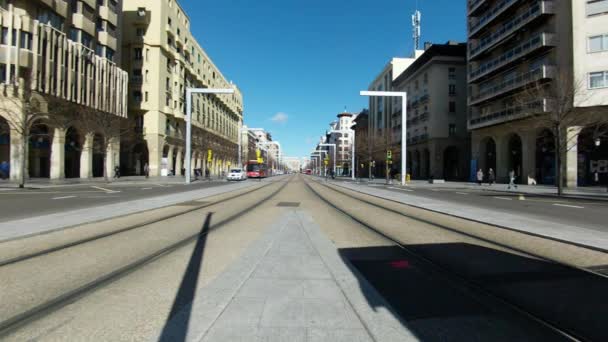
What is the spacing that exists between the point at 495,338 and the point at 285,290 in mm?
2028

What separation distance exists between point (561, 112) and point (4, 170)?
4786 cm

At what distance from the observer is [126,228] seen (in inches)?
303

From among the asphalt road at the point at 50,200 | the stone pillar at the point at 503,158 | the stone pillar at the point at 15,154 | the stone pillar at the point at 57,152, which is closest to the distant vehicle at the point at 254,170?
the stone pillar at the point at 57,152

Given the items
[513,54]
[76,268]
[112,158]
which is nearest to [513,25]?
[513,54]

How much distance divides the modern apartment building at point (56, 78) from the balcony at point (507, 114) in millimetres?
37016

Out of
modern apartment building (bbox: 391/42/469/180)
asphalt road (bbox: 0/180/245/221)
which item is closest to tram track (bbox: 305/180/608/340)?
asphalt road (bbox: 0/180/245/221)

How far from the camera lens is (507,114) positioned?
116 feet

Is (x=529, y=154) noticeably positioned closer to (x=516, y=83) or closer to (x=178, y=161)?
(x=516, y=83)

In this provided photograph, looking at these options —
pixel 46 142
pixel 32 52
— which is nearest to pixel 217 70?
pixel 46 142

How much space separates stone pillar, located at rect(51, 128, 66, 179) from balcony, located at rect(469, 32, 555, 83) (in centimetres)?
4558

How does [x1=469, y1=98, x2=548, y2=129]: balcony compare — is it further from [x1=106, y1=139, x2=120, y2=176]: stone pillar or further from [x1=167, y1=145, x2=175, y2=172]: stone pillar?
[x1=167, y1=145, x2=175, y2=172]: stone pillar

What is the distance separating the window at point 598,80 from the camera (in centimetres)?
2784

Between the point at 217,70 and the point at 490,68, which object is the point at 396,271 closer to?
the point at 490,68

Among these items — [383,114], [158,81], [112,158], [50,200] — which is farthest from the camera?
[383,114]
